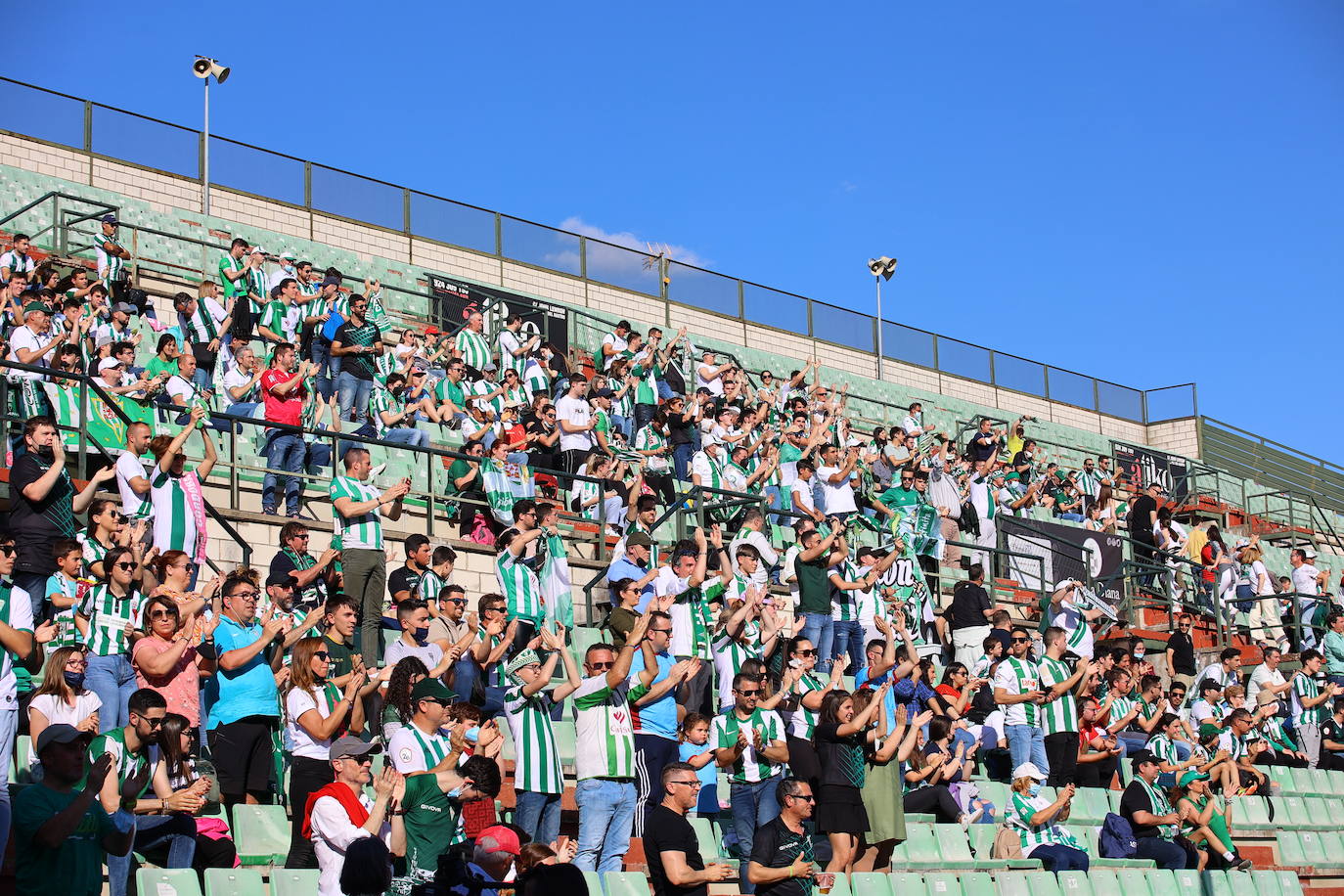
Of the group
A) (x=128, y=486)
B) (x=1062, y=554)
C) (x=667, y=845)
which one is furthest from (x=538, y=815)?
(x=1062, y=554)

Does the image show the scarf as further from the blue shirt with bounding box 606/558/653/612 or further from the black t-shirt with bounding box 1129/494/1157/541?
the black t-shirt with bounding box 1129/494/1157/541

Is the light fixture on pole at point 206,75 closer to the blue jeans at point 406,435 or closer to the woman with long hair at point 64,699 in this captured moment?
the blue jeans at point 406,435

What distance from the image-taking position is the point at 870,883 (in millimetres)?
10055

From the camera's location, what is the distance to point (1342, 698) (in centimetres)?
1777

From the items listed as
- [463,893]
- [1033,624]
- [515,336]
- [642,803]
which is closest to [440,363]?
[515,336]

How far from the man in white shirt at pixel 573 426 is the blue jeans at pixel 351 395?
189 centimetres

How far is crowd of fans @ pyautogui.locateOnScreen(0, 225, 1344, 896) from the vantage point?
8.13 meters

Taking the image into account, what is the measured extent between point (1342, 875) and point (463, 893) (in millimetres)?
10792

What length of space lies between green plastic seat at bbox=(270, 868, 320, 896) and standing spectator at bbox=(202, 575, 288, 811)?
1249 mm

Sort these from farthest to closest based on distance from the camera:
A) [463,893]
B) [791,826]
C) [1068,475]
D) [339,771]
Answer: [1068,475] → [791,826] → [339,771] → [463,893]

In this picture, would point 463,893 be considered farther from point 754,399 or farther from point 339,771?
point 754,399

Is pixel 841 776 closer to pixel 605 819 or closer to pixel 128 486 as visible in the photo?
pixel 605 819

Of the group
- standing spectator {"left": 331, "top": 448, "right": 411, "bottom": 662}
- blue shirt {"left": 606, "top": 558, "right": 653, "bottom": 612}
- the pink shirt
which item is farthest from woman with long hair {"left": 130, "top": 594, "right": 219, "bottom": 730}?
blue shirt {"left": 606, "top": 558, "right": 653, "bottom": 612}

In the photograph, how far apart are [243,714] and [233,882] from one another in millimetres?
1472
